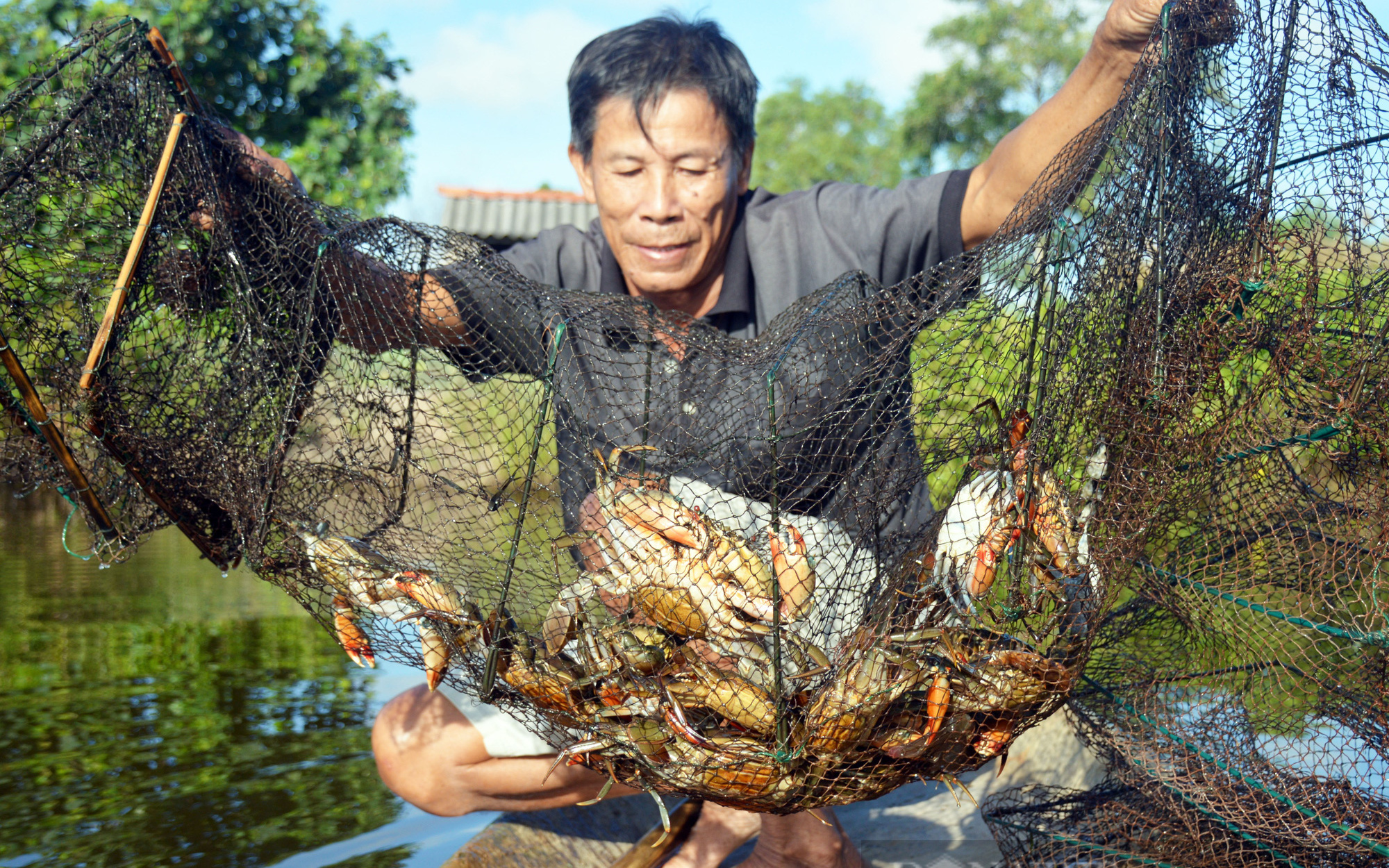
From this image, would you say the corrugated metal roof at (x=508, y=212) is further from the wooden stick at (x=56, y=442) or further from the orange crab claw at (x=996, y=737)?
the orange crab claw at (x=996, y=737)

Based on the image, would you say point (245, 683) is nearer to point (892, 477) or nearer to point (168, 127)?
point (168, 127)

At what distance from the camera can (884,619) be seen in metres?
1.76

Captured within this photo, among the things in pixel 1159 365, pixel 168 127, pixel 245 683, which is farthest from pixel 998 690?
pixel 245 683

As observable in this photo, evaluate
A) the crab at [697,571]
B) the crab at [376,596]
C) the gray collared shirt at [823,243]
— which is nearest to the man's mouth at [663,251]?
the gray collared shirt at [823,243]

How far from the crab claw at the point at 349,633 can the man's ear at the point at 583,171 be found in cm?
116

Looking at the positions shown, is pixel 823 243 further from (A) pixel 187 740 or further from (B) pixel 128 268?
(A) pixel 187 740

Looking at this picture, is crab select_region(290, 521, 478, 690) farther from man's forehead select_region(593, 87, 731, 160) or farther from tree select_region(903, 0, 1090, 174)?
tree select_region(903, 0, 1090, 174)

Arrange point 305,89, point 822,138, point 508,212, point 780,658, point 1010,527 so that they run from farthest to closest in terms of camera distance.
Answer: point 822,138 < point 508,212 < point 305,89 < point 1010,527 < point 780,658

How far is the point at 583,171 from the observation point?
2.61 metres

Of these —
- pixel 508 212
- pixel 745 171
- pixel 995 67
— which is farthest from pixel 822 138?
pixel 745 171

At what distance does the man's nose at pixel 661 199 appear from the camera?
2348 mm

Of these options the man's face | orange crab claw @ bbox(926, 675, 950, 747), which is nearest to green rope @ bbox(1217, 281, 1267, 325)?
orange crab claw @ bbox(926, 675, 950, 747)

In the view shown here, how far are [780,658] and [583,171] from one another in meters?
1.50

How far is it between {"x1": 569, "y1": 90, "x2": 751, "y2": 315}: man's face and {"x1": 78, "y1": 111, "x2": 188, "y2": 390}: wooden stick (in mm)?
921
